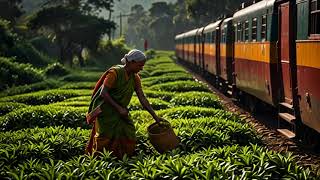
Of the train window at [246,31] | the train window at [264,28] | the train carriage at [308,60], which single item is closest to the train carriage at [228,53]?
the train window at [246,31]

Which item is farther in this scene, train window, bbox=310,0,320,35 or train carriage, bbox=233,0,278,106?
train carriage, bbox=233,0,278,106

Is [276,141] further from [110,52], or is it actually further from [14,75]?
[110,52]

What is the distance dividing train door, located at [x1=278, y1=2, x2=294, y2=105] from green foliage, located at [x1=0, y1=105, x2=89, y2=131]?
A: 4.85 m

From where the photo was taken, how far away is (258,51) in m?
14.4

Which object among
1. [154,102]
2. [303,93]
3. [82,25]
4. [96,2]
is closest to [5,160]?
[303,93]

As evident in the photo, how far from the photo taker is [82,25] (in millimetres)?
44688

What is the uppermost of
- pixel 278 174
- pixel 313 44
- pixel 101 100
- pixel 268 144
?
pixel 313 44

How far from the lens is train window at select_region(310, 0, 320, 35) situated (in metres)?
9.02

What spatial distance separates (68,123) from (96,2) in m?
47.1

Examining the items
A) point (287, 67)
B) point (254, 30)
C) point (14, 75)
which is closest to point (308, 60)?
point (287, 67)

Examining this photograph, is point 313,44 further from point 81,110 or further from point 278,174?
point 81,110

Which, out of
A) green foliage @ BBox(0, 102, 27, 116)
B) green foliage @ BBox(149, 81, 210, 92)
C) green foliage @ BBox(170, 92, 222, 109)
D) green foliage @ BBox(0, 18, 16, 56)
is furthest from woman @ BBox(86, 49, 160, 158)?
green foliage @ BBox(0, 18, 16, 56)

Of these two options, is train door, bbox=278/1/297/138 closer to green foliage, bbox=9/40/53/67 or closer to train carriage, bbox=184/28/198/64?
green foliage, bbox=9/40/53/67

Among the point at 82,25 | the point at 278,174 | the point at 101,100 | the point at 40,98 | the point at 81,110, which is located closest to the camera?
the point at 278,174
